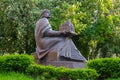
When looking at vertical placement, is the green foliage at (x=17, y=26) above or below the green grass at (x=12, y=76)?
above

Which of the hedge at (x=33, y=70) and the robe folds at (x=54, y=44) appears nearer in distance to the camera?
the hedge at (x=33, y=70)

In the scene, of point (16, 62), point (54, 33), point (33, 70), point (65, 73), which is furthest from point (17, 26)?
point (65, 73)

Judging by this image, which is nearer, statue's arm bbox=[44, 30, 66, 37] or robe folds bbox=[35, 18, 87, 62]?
robe folds bbox=[35, 18, 87, 62]

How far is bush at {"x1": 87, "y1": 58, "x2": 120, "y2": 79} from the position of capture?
9984 mm

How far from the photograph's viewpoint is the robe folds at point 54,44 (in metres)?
13.5

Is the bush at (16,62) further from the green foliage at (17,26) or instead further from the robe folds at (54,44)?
the green foliage at (17,26)

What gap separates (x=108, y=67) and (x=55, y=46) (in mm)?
3907

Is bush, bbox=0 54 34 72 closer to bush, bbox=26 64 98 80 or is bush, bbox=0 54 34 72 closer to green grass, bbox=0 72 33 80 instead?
bush, bbox=26 64 98 80

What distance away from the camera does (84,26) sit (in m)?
20.6

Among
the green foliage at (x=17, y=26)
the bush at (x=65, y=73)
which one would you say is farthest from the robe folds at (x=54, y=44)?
the green foliage at (x=17, y=26)

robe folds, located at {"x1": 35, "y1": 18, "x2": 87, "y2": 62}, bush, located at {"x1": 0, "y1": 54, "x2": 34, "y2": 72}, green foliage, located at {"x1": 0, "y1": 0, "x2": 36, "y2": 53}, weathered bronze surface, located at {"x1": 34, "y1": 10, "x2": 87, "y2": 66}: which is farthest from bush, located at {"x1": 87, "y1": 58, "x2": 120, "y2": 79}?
green foliage, located at {"x1": 0, "y1": 0, "x2": 36, "y2": 53}

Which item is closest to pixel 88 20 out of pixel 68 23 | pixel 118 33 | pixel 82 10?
pixel 82 10

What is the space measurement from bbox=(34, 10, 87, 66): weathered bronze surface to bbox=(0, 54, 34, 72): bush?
10.2 ft

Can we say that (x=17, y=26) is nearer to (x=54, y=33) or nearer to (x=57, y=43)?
(x=54, y=33)
